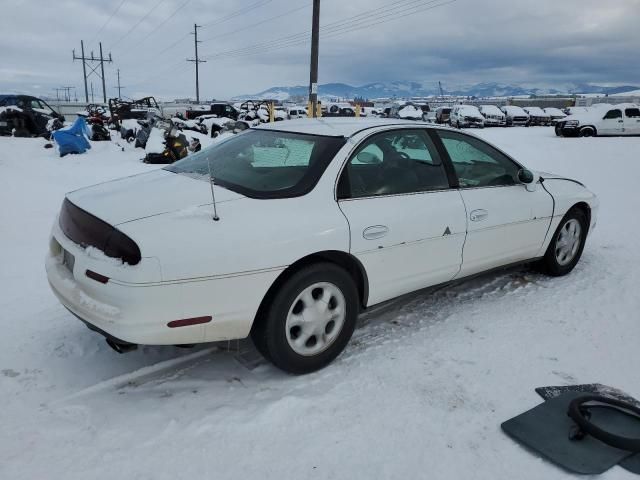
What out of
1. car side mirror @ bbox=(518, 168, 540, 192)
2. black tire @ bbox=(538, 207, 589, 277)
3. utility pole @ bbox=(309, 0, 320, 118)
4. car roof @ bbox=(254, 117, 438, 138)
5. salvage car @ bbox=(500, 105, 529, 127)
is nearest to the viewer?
car roof @ bbox=(254, 117, 438, 138)

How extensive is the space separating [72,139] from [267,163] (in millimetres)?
11417

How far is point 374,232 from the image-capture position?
3.11 m

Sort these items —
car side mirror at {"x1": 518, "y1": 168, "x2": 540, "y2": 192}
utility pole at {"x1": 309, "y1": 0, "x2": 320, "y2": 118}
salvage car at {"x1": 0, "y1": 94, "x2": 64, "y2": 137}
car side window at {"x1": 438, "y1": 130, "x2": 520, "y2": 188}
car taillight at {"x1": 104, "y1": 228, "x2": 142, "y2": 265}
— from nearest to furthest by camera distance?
car taillight at {"x1": 104, "y1": 228, "x2": 142, "y2": 265}, car side window at {"x1": 438, "y1": 130, "x2": 520, "y2": 188}, car side mirror at {"x1": 518, "y1": 168, "x2": 540, "y2": 192}, utility pole at {"x1": 309, "y1": 0, "x2": 320, "y2": 118}, salvage car at {"x1": 0, "y1": 94, "x2": 64, "y2": 137}

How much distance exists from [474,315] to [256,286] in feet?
6.62

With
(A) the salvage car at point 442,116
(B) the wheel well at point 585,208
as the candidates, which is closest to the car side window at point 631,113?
(A) the salvage car at point 442,116

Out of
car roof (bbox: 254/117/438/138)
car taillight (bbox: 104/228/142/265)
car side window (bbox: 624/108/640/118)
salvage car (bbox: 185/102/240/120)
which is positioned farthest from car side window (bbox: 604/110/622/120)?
car taillight (bbox: 104/228/142/265)

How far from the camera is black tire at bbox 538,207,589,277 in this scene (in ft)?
15.0

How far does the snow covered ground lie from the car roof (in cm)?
143

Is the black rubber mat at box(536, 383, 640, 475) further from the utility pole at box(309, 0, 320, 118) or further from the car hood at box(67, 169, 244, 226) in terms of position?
the utility pole at box(309, 0, 320, 118)

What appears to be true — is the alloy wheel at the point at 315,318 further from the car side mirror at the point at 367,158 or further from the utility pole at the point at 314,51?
the utility pole at the point at 314,51

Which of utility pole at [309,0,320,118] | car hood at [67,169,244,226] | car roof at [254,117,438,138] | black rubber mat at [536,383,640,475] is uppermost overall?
utility pole at [309,0,320,118]

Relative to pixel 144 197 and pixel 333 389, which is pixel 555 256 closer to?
pixel 333 389

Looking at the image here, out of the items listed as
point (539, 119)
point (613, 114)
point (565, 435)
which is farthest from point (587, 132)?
point (565, 435)

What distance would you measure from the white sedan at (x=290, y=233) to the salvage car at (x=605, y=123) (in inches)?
780
